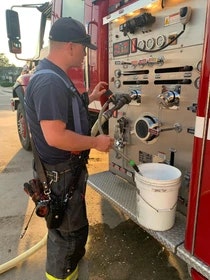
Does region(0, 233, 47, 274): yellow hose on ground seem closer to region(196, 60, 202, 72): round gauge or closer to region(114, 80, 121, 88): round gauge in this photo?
region(114, 80, 121, 88): round gauge

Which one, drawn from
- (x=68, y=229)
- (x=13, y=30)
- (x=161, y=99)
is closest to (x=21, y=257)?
(x=68, y=229)

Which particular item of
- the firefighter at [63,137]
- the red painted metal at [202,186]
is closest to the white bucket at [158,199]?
the red painted metal at [202,186]

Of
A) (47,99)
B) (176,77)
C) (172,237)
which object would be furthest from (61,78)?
(172,237)

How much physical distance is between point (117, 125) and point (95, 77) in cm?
71

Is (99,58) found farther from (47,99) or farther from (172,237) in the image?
(172,237)

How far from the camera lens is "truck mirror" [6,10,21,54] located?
13.3 feet

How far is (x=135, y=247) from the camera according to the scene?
8.84 feet

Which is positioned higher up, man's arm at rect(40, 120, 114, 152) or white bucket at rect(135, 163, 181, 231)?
man's arm at rect(40, 120, 114, 152)

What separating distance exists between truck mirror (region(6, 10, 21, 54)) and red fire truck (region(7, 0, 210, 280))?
1.39m

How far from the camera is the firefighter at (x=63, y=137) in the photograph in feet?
5.47

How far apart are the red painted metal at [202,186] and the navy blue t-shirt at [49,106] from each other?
0.78 m

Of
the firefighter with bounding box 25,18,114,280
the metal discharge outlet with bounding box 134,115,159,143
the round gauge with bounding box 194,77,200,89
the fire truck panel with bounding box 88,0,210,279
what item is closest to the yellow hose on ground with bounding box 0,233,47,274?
the firefighter with bounding box 25,18,114,280

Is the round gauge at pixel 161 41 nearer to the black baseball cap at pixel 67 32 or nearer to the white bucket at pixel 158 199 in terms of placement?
the black baseball cap at pixel 67 32

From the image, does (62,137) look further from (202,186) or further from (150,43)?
(150,43)
